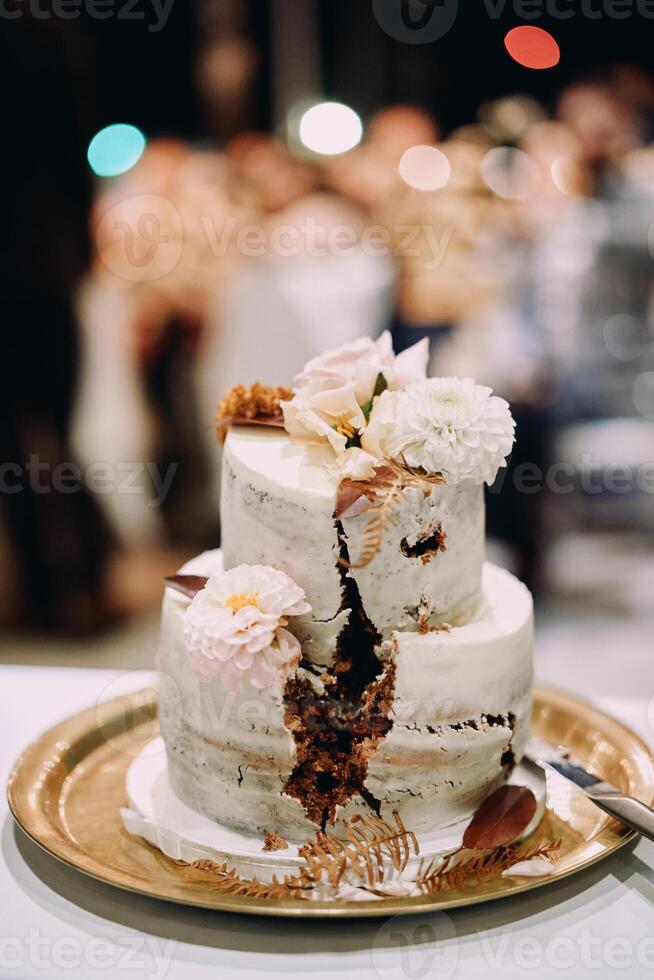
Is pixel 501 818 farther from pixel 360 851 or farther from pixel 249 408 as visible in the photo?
pixel 249 408

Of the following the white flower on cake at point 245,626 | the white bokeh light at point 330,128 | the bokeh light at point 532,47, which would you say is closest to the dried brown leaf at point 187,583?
the white flower on cake at point 245,626

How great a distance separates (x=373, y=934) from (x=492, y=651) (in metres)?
0.40

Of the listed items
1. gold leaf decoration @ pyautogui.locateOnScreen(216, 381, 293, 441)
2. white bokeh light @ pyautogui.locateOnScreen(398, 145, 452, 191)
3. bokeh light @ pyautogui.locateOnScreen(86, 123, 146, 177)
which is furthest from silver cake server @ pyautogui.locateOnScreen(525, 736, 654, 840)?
bokeh light @ pyautogui.locateOnScreen(86, 123, 146, 177)

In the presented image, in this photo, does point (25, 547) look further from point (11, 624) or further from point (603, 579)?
point (603, 579)

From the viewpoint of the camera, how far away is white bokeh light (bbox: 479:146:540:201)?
288 cm

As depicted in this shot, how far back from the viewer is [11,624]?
12.1 feet

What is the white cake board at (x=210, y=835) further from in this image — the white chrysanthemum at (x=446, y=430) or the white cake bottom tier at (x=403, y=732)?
the white chrysanthemum at (x=446, y=430)

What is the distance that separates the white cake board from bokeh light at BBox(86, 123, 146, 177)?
2124 millimetres

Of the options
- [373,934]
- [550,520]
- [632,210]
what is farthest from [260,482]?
[550,520]

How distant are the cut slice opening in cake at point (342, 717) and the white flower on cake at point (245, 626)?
7 centimetres

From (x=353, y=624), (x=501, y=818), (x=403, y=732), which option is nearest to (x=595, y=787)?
(x=501, y=818)

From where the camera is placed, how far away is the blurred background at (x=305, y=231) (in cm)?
270

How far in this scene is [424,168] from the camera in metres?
2.88

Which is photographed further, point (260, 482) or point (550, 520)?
point (550, 520)
